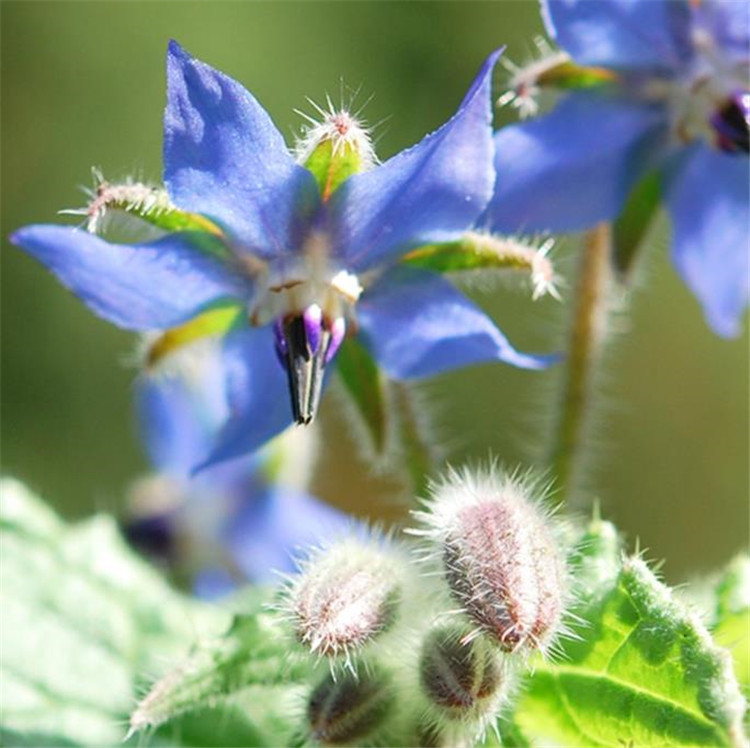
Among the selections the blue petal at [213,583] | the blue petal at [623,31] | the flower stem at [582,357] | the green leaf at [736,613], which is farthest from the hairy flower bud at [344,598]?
the blue petal at [213,583]

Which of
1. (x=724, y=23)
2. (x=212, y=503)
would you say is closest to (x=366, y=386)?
(x=724, y=23)

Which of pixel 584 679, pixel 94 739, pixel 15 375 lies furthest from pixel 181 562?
pixel 15 375

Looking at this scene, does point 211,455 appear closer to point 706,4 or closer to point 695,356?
point 706,4

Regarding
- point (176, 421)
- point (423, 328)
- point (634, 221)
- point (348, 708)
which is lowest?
point (348, 708)

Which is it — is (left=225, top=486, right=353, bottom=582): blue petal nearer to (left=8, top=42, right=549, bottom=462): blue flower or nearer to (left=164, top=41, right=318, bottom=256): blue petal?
(left=8, top=42, right=549, bottom=462): blue flower

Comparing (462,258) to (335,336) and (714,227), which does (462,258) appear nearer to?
(335,336)

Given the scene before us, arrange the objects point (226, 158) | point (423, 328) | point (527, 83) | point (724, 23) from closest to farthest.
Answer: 1. point (226, 158)
2. point (423, 328)
3. point (527, 83)
4. point (724, 23)

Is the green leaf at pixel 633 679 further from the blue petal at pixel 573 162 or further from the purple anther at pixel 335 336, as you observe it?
the blue petal at pixel 573 162
